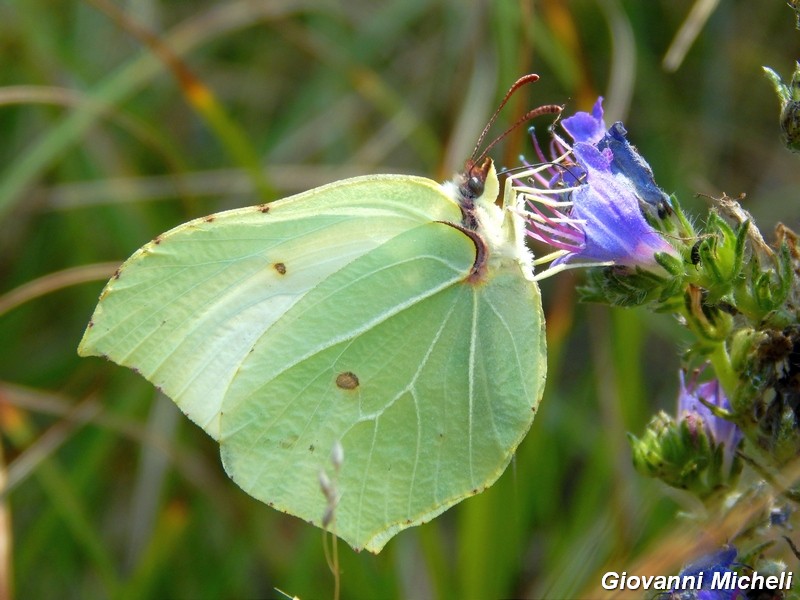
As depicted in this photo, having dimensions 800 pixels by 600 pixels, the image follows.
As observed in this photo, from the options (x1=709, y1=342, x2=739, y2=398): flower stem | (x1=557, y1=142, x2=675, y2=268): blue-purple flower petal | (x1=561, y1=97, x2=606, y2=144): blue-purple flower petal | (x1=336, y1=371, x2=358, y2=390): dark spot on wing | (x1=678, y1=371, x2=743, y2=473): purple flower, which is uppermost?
(x1=561, y1=97, x2=606, y2=144): blue-purple flower petal

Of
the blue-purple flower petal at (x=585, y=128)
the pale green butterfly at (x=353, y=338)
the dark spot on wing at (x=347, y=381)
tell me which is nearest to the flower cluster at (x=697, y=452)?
the pale green butterfly at (x=353, y=338)

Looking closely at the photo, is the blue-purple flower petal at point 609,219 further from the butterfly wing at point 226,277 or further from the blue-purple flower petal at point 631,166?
the butterfly wing at point 226,277

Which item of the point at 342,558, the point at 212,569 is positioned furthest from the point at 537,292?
the point at 212,569

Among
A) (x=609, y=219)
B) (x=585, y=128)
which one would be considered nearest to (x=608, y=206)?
(x=609, y=219)

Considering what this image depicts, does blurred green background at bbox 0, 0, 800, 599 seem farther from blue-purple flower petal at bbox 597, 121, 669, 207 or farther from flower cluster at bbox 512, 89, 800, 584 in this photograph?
blue-purple flower petal at bbox 597, 121, 669, 207

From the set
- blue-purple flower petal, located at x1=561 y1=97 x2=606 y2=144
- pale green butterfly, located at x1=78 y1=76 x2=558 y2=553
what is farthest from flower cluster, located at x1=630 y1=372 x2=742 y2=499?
blue-purple flower petal, located at x1=561 y1=97 x2=606 y2=144

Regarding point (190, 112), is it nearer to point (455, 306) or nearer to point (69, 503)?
point (69, 503)

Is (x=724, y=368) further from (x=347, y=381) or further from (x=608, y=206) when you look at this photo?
(x=347, y=381)
